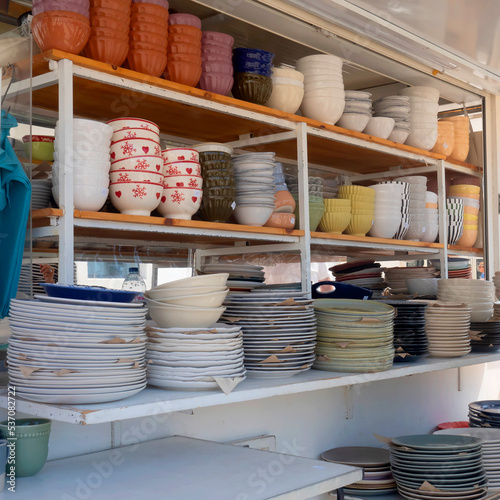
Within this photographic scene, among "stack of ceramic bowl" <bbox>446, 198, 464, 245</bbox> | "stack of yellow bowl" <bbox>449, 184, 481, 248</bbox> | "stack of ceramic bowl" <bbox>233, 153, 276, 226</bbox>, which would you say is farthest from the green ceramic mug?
"stack of yellow bowl" <bbox>449, 184, 481, 248</bbox>

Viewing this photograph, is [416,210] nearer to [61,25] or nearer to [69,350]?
[61,25]

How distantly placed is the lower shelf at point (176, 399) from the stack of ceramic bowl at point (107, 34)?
0.84 meters

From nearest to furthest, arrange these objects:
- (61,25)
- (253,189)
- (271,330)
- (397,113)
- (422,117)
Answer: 1. (61,25)
2. (271,330)
3. (253,189)
4. (397,113)
5. (422,117)

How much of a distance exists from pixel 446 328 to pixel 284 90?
40.5 inches

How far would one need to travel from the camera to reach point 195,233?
1891mm

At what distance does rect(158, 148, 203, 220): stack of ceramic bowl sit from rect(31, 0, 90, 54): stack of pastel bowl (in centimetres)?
36

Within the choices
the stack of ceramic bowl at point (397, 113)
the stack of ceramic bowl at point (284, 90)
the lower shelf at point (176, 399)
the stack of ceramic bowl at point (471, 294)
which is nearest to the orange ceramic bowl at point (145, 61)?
the stack of ceramic bowl at point (284, 90)

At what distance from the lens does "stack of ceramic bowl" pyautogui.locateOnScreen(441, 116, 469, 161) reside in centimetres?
311

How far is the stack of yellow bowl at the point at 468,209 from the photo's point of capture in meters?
3.17

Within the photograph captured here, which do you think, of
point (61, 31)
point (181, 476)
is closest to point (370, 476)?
point (181, 476)

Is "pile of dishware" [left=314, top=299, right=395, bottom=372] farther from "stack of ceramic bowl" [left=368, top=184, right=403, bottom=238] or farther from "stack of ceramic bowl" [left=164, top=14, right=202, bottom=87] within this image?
"stack of ceramic bowl" [left=164, top=14, right=202, bottom=87]

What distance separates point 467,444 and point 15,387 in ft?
5.06

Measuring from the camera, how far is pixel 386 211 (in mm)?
2590

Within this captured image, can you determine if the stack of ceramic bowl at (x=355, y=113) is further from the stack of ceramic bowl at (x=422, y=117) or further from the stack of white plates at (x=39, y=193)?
the stack of white plates at (x=39, y=193)
